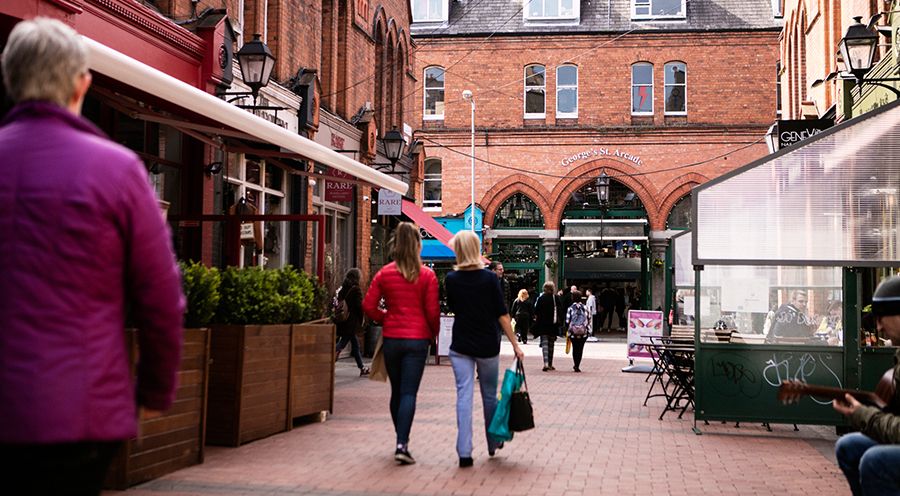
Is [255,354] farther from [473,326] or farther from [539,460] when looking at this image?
[539,460]

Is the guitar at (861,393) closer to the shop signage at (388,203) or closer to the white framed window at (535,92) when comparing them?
the shop signage at (388,203)

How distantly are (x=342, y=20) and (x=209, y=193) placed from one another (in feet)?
25.0

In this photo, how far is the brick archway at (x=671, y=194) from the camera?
37.1 metres

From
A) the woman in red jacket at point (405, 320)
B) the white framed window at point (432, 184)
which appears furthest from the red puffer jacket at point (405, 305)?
the white framed window at point (432, 184)

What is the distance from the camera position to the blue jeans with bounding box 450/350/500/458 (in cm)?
776

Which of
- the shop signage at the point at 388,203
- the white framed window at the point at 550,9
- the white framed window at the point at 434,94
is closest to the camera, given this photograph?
the shop signage at the point at 388,203

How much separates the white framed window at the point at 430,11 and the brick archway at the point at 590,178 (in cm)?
792

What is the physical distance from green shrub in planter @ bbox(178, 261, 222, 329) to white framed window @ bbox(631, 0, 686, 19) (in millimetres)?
33088

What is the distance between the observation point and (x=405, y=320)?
7891mm

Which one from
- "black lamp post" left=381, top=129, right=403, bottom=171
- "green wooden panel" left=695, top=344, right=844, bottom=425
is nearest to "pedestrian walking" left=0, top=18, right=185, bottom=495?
"green wooden panel" left=695, top=344, right=844, bottom=425

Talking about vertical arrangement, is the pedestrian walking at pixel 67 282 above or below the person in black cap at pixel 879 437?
above

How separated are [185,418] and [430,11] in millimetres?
34334

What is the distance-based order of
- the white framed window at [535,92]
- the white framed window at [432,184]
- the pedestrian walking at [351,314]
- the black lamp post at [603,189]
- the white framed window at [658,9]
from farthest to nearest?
the white framed window at [432,184] < the white framed window at [535,92] < the white framed window at [658,9] < the black lamp post at [603,189] < the pedestrian walking at [351,314]

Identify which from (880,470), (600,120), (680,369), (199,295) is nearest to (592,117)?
(600,120)
